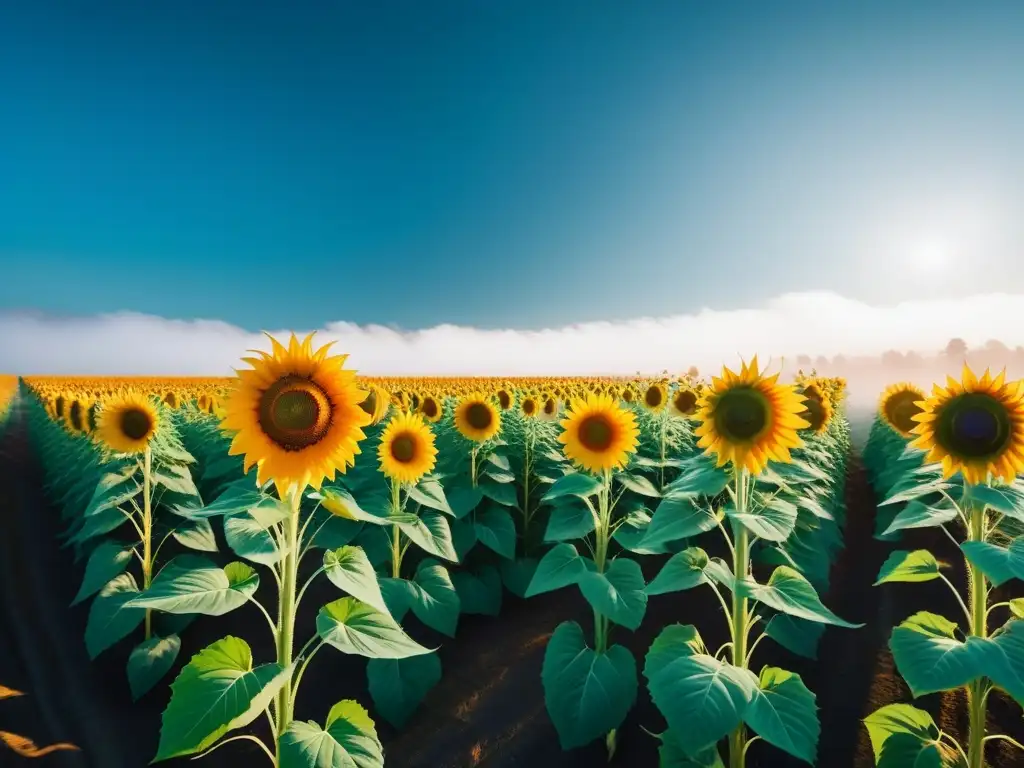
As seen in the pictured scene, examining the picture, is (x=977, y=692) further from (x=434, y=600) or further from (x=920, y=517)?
(x=434, y=600)

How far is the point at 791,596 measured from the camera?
2834 mm

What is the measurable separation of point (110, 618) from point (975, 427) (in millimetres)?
6365

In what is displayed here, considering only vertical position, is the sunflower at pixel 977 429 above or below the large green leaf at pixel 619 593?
above

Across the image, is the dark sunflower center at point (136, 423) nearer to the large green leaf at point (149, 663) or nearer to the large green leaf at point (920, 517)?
the large green leaf at point (149, 663)

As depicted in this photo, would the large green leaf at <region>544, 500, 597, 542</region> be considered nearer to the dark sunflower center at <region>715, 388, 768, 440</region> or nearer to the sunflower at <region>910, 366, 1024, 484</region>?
the dark sunflower center at <region>715, 388, 768, 440</region>

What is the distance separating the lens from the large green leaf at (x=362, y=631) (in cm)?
239

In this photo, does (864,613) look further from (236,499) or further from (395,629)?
(236,499)

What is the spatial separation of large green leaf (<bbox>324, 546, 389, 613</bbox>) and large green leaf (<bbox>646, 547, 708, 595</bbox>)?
4.82ft

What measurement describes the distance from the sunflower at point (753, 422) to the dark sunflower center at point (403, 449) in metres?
2.51

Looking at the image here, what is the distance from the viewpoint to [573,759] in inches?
152

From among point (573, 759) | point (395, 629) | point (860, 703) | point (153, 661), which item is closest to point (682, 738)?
point (395, 629)

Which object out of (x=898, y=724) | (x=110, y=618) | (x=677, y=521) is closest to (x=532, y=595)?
(x=677, y=521)

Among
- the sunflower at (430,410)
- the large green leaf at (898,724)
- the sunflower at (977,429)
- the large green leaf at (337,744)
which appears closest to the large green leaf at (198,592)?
the large green leaf at (337,744)

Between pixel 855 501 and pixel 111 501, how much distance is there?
12.4 m
